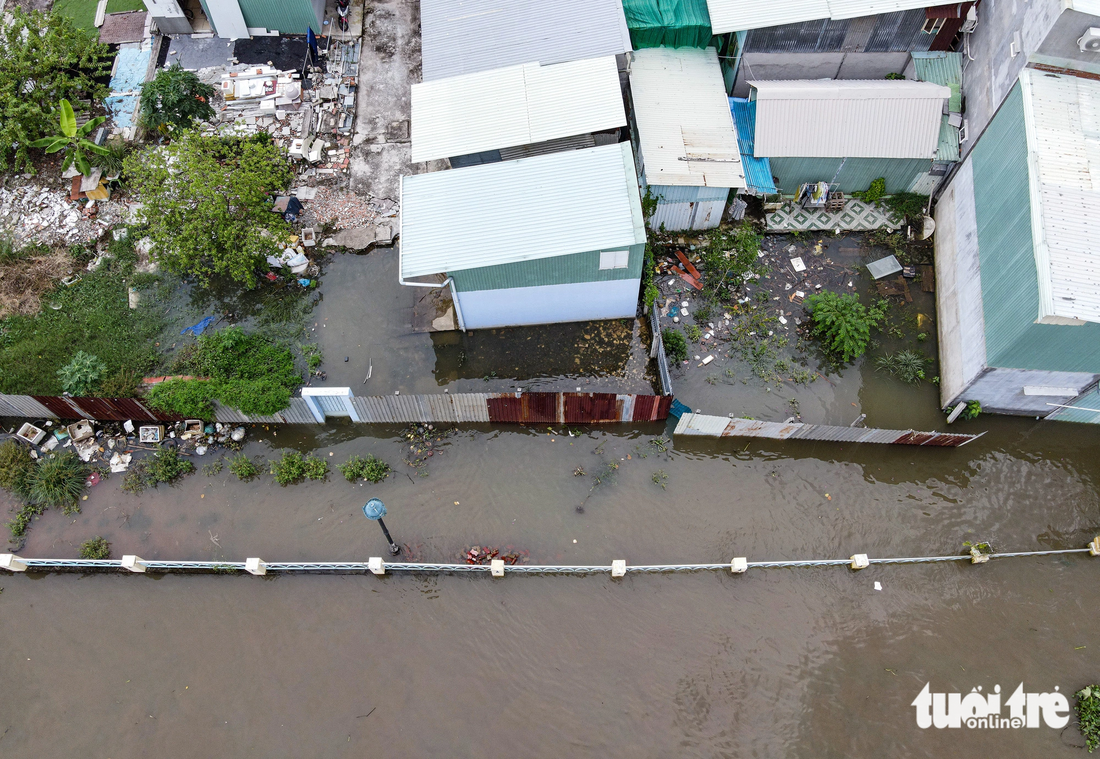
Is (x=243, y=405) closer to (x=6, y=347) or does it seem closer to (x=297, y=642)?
(x=297, y=642)

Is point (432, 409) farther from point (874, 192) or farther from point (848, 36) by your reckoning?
point (848, 36)

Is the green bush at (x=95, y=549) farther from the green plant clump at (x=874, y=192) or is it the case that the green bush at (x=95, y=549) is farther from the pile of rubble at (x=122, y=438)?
the green plant clump at (x=874, y=192)

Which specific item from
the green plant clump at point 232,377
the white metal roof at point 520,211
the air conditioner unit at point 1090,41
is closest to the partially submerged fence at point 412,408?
the green plant clump at point 232,377

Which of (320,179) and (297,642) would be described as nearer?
(297,642)

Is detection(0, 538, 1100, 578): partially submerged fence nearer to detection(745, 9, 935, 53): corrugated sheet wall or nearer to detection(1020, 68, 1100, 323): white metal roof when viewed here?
detection(1020, 68, 1100, 323): white metal roof

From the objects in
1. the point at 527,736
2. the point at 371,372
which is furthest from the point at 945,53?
the point at 527,736
